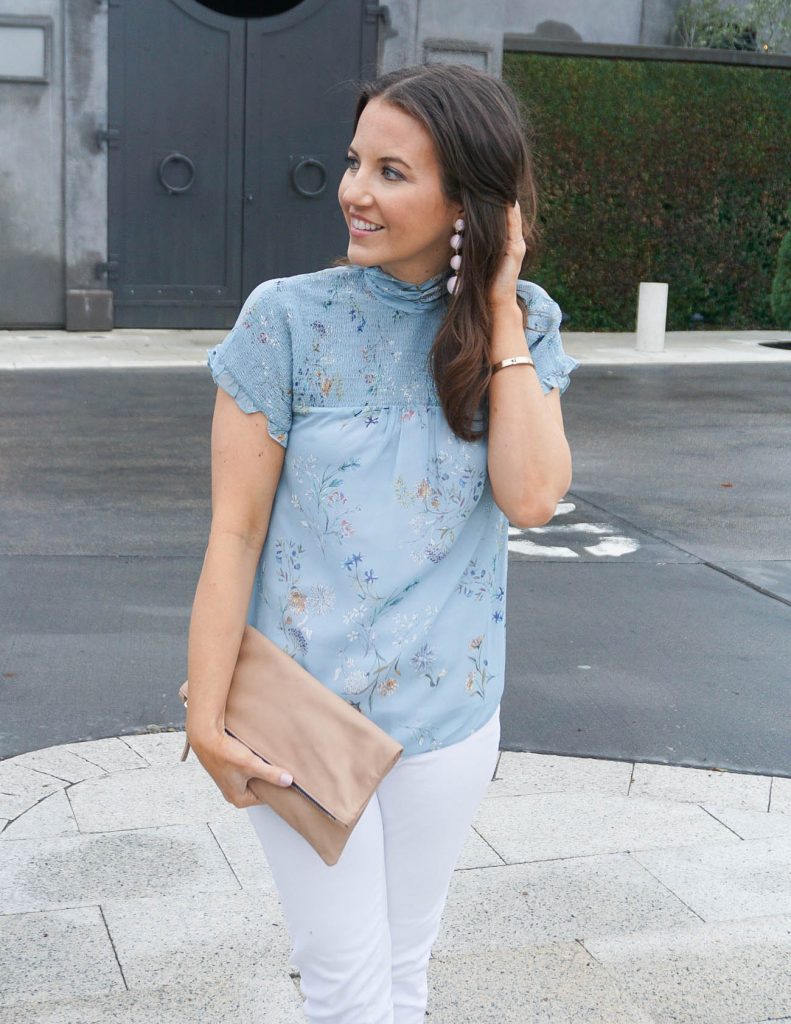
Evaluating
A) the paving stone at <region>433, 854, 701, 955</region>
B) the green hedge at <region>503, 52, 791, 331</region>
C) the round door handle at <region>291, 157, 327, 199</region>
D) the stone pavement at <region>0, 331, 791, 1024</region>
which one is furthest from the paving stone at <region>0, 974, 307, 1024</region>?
the green hedge at <region>503, 52, 791, 331</region>

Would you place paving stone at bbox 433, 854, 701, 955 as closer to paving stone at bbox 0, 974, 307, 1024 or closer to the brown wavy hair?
paving stone at bbox 0, 974, 307, 1024

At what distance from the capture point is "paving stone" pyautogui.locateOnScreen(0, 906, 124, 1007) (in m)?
2.93

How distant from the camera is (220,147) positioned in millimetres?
15438

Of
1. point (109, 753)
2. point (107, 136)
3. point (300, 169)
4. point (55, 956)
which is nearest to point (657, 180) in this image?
point (300, 169)

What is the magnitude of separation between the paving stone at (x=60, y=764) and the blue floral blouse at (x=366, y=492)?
219 cm

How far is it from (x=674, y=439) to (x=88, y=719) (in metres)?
6.60

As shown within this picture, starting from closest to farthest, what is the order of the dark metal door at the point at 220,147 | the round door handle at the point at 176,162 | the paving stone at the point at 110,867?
the paving stone at the point at 110,867 < the dark metal door at the point at 220,147 < the round door handle at the point at 176,162

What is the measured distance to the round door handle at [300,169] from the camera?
15.6 m

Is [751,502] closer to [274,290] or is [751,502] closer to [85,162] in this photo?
[274,290]

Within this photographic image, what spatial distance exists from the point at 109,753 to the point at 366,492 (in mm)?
2510

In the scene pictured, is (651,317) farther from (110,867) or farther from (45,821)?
(110,867)

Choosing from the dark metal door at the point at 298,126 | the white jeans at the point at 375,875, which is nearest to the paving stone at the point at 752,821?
the white jeans at the point at 375,875

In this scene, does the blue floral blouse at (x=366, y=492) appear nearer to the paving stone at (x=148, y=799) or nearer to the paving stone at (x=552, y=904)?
the paving stone at (x=552, y=904)

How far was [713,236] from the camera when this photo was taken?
17.6 m
